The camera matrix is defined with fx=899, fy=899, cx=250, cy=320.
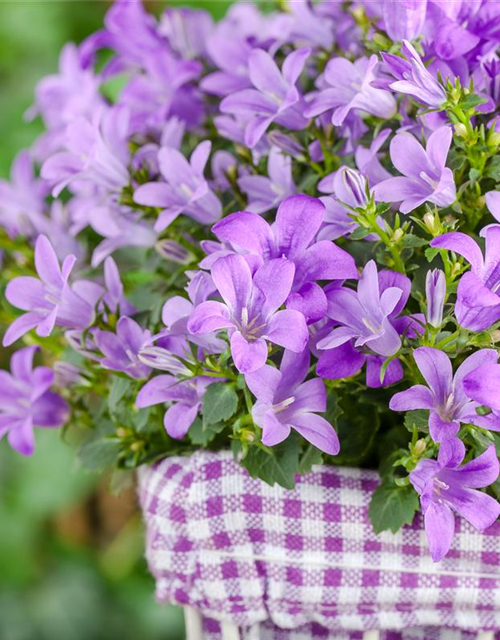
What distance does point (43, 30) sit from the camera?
4.85ft

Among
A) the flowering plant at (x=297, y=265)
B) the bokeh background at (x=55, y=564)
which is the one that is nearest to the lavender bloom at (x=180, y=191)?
the flowering plant at (x=297, y=265)

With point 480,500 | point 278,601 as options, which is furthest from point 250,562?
point 480,500

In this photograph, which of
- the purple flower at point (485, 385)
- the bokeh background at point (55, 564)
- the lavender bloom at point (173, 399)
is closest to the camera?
the purple flower at point (485, 385)

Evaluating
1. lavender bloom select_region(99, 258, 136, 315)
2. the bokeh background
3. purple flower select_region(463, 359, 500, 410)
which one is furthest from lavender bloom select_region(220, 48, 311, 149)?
the bokeh background

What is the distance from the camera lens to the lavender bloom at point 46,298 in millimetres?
467

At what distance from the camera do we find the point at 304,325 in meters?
0.37

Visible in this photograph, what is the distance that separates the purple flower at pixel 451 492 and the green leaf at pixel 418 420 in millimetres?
21

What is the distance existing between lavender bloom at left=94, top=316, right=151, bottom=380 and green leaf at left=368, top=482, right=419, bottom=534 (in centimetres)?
14

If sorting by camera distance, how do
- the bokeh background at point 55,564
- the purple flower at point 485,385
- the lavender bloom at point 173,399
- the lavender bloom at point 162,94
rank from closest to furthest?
1. the purple flower at point 485,385
2. the lavender bloom at point 173,399
3. the lavender bloom at point 162,94
4. the bokeh background at point 55,564

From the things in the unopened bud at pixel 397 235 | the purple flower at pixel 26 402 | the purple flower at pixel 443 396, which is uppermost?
the unopened bud at pixel 397 235

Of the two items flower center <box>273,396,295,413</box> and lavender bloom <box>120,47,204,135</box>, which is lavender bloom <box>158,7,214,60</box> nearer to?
lavender bloom <box>120,47,204,135</box>

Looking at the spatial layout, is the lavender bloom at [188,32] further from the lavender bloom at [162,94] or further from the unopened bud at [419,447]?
the unopened bud at [419,447]

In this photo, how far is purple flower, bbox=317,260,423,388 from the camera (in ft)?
1.30

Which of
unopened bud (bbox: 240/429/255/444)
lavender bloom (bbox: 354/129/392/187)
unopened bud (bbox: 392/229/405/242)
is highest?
lavender bloom (bbox: 354/129/392/187)
